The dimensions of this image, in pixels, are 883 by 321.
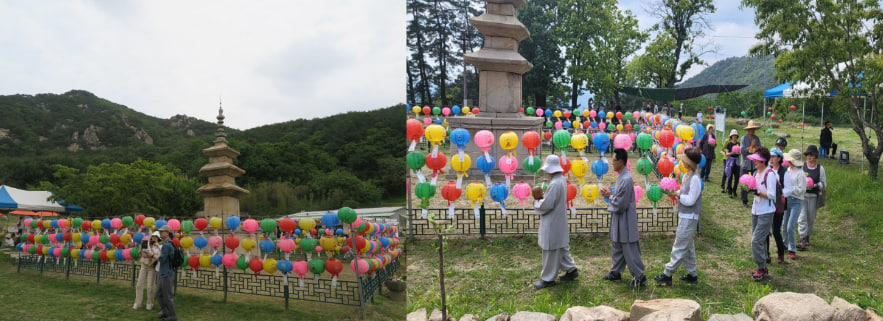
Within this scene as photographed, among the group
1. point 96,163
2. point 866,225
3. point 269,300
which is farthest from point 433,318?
point 866,225

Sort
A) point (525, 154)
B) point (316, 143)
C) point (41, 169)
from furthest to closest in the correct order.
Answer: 1. point (525, 154)
2. point (316, 143)
3. point (41, 169)

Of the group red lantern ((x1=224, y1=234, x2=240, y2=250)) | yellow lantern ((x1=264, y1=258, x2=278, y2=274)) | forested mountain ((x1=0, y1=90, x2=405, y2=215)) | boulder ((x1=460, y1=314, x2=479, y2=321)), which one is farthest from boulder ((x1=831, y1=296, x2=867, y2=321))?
red lantern ((x1=224, y1=234, x2=240, y2=250))

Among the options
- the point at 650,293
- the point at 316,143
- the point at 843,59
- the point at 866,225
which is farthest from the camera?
the point at 843,59

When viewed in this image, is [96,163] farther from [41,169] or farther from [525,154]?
[525,154]

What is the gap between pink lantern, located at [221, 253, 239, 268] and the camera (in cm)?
312

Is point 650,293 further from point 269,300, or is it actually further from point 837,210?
point 269,300

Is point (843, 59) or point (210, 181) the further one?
point (843, 59)

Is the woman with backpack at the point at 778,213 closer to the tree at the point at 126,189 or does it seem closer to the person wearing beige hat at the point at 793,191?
the person wearing beige hat at the point at 793,191

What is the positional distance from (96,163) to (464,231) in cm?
274

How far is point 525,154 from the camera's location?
6344 mm

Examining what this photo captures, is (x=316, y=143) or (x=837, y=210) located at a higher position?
(x=316, y=143)

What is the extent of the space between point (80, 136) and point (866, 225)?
5183mm

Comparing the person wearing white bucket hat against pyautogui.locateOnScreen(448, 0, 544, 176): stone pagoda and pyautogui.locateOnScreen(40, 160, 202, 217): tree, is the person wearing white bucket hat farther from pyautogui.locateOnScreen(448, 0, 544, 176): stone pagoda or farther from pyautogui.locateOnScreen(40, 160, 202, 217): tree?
pyautogui.locateOnScreen(448, 0, 544, 176): stone pagoda

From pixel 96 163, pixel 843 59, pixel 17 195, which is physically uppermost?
pixel 843 59
